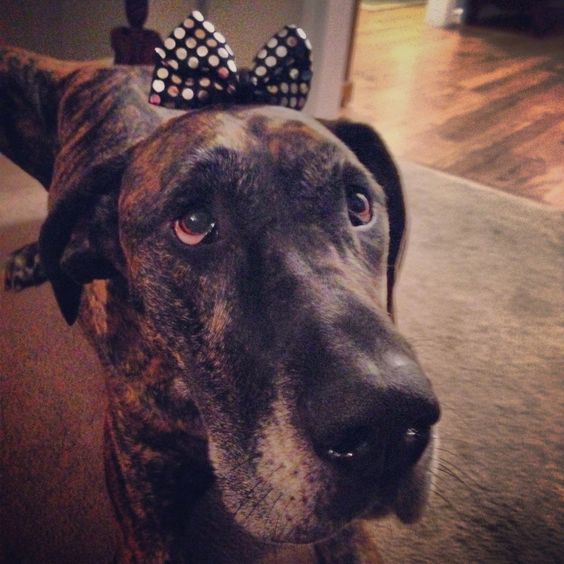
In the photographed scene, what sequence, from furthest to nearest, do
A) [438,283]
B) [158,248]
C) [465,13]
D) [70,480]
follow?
[465,13] < [438,283] < [70,480] < [158,248]

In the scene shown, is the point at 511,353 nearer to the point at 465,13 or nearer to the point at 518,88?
the point at 518,88

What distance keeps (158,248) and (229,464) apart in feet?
1.48

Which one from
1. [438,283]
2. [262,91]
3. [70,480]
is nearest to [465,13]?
[438,283]

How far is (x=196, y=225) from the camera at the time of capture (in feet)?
3.68

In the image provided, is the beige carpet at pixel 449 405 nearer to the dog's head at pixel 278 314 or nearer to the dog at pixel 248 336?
the dog at pixel 248 336

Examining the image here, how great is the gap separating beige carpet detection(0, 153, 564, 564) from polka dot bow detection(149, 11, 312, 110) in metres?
0.93

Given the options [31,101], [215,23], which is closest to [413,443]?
[31,101]

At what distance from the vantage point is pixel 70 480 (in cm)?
143

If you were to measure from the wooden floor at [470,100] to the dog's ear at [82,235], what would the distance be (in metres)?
2.68

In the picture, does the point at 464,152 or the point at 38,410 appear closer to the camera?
the point at 38,410

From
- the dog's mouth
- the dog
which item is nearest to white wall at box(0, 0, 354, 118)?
the dog

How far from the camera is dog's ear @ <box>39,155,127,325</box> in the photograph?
130cm

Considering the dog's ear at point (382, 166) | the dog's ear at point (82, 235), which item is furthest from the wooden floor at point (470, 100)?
the dog's ear at point (82, 235)

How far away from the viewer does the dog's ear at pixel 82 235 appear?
4.26ft
